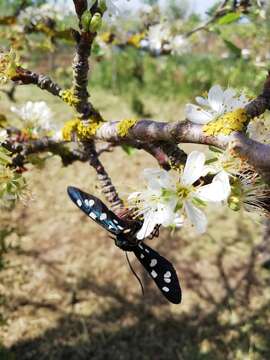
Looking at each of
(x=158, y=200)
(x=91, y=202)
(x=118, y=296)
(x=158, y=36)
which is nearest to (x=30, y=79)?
(x=91, y=202)

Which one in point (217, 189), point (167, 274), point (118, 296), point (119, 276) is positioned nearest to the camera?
point (217, 189)

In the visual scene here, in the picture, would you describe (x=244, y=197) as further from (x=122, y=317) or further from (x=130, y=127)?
(x=122, y=317)

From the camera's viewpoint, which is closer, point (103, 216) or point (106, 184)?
point (103, 216)

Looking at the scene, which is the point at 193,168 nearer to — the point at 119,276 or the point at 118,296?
the point at 118,296

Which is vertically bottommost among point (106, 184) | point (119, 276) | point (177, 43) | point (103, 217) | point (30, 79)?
point (119, 276)

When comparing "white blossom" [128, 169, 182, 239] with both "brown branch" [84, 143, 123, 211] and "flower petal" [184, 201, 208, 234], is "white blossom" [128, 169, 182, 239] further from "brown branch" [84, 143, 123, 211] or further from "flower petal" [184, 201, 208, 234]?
"brown branch" [84, 143, 123, 211]

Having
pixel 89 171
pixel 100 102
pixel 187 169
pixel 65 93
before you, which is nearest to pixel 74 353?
pixel 65 93
